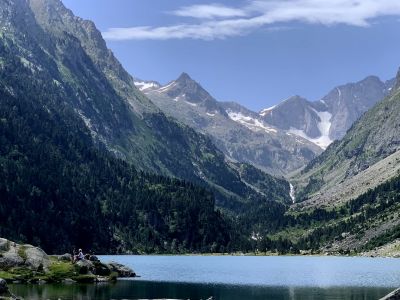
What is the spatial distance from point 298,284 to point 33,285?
55.1 metres

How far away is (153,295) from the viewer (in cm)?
10656

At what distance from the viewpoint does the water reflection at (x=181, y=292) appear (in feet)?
333

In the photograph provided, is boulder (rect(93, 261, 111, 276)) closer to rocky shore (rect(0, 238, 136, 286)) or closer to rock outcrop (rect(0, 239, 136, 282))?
rock outcrop (rect(0, 239, 136, 282))

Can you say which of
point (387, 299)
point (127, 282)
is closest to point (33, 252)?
point (127, 282)

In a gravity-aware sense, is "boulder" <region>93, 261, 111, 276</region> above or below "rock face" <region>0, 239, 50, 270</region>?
below

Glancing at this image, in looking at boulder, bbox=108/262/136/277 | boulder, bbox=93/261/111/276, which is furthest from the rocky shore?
A: boulder, bbox=108/262/136/277

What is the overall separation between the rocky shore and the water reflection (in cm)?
496

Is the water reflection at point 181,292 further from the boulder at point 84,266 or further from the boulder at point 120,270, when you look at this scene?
the boulder at point 120,270

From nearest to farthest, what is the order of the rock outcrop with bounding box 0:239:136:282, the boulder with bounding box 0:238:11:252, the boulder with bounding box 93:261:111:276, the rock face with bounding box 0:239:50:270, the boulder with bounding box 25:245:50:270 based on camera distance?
the rock outcrop with bounding box 0:239:136:282 → the rock face with bounding box 0:239:50:270 → the boulder with bounding box 25:245:50:270 → the boulder with bounding box 0:238:11:252 → the boulder with bounding box 93:261:111:276

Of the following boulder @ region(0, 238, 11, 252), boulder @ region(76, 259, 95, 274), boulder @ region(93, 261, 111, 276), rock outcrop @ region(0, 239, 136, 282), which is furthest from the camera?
boulder @ region(93, 261, 111, 276)

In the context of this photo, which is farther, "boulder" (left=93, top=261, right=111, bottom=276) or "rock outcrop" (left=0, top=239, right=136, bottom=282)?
"boulder" (left=93, top=261, right=111, bottom=276)

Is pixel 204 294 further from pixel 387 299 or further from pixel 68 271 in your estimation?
pixel 387 299

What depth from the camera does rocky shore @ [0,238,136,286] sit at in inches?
4692

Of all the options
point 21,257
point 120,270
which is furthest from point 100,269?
point 21,257
